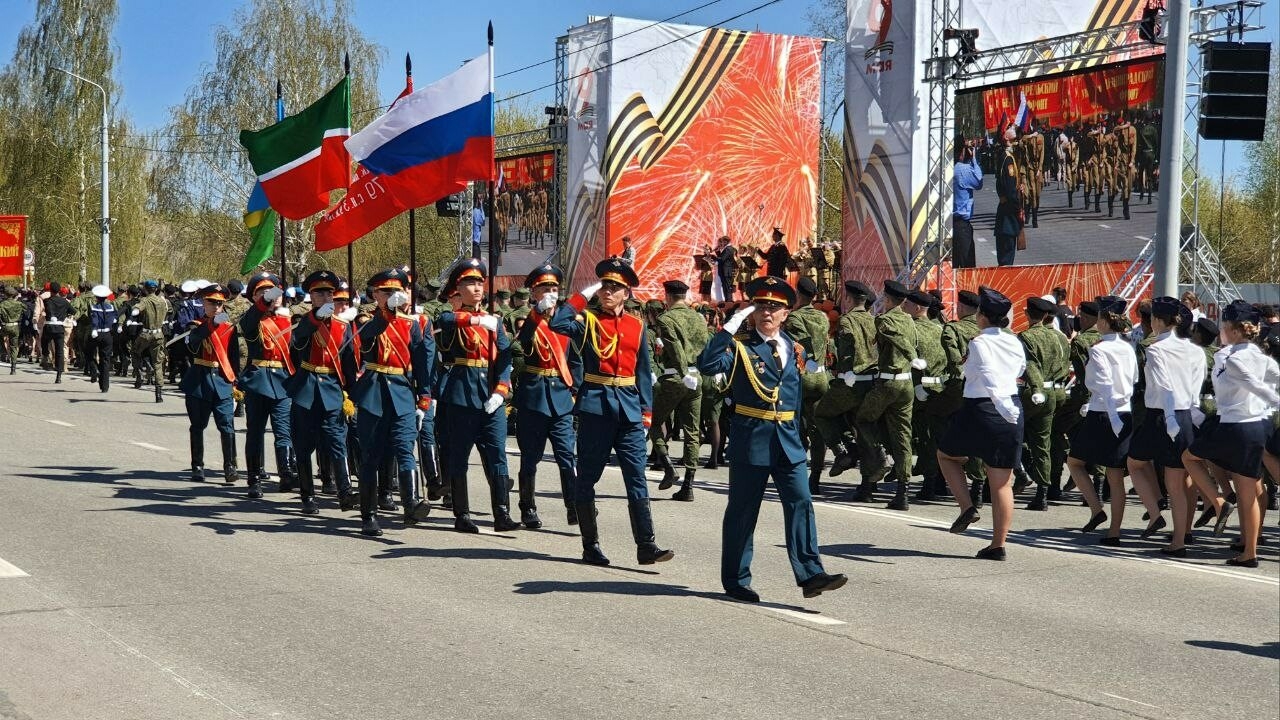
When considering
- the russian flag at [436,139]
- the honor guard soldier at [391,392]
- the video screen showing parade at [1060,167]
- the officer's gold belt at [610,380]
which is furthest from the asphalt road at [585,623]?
the video screen showing parade at [1060,167]

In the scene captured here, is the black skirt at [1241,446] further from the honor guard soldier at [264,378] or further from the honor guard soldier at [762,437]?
the honor guard soldier at [264,378]

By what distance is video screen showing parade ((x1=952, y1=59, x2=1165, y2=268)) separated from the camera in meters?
22.1

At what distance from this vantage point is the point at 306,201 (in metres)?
13.2

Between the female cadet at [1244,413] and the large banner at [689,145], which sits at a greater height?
the large banner at [689,145]

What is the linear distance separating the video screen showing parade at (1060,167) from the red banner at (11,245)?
26752 mm

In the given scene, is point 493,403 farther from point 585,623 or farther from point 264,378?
point 264,378

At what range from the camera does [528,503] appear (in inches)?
427

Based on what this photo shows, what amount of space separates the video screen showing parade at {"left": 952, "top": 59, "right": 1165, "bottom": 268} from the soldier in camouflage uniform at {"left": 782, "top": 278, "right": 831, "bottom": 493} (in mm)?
9729

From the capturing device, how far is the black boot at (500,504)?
34.5 feet

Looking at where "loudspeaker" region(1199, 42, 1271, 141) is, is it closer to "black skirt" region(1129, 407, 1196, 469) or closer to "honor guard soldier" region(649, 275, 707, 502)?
"black skirt" region(1129, 407, 1196, 469)

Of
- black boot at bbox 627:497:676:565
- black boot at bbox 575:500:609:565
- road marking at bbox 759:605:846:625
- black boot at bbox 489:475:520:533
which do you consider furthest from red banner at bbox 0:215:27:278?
road marking at bbox 759:605:846:625

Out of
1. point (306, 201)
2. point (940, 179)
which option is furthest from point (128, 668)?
point (940, 179)

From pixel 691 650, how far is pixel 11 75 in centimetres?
5549

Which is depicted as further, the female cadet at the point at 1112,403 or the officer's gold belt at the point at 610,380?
the female cadet at the point at 1112,403
